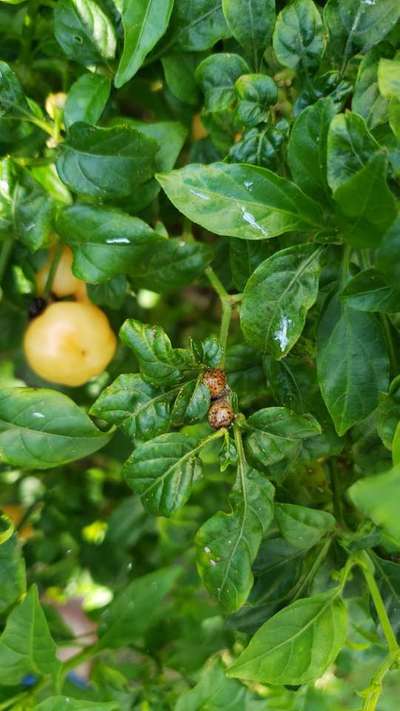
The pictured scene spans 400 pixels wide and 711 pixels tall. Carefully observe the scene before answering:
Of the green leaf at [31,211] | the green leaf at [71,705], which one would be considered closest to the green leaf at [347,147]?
the green leaf at [31,211]

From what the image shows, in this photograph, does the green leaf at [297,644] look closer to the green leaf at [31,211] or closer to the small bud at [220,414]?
the small bud at [220,414]

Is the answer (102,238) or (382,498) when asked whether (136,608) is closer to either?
(102,238)

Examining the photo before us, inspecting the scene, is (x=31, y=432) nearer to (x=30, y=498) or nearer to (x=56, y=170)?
(x=56, y=170)

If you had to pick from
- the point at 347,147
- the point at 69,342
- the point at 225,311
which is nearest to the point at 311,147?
the point at 347,147

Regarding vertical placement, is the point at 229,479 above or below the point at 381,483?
below

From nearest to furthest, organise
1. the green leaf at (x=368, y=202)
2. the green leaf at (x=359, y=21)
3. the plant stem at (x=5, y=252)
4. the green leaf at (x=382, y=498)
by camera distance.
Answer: the green leaf at (x=382, y=498), the green leaf at (x=368, y=202), the green leaf at (x=359, y=21), the plant stem at (x=5, y=252)

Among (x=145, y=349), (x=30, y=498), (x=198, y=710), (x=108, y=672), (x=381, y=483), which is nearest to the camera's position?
(x=381, y=483)

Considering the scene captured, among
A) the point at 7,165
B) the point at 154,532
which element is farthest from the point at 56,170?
the point at 154,532

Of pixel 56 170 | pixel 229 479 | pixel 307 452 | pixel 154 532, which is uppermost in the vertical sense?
pixel 56 170

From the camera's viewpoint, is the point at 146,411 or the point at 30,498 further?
the point at 30,498
